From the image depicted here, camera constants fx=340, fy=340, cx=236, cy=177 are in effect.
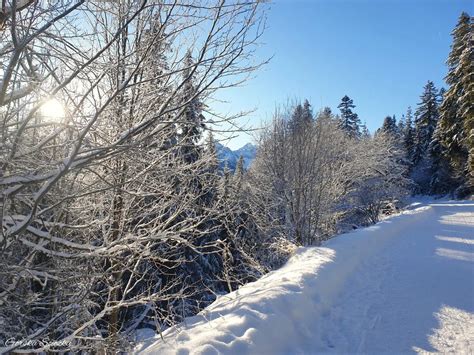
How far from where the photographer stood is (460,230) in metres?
12.7

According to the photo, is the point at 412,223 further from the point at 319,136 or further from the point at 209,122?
the point at 209,122

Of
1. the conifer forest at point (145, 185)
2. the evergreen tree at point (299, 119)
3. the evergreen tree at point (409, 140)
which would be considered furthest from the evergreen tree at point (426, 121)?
the evergreen tree at point (299, 119)

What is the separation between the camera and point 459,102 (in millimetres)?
27672

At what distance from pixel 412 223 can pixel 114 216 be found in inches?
576

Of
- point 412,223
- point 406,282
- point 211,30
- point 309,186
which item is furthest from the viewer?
point 412,223

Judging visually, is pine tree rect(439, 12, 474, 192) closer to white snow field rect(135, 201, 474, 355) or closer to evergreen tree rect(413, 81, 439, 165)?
evergreen tree rect(413, 81, 439, 165)

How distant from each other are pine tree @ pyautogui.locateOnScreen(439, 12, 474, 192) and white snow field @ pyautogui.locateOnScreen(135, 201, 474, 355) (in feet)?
75.4

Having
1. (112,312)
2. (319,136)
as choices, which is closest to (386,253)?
(319,136)

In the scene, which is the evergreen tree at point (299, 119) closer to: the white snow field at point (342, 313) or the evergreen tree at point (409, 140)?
the white snow field at point (342, 313)

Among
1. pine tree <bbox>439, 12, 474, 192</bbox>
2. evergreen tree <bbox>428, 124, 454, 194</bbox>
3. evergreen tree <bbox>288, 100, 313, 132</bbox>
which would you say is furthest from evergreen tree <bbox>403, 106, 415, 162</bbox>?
evergreen tree <bbox>288, 100, 313, 132</bbox>

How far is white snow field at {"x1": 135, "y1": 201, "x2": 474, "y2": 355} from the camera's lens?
3572 millimetres

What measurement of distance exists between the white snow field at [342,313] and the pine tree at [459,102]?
22977 millimetres

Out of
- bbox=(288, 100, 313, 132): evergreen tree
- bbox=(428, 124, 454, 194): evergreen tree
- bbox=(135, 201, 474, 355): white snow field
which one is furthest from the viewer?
bbox=(428, 124, 454, 194): evergreen tree

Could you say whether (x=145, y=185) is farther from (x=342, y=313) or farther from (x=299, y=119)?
(x=299, y=119)
